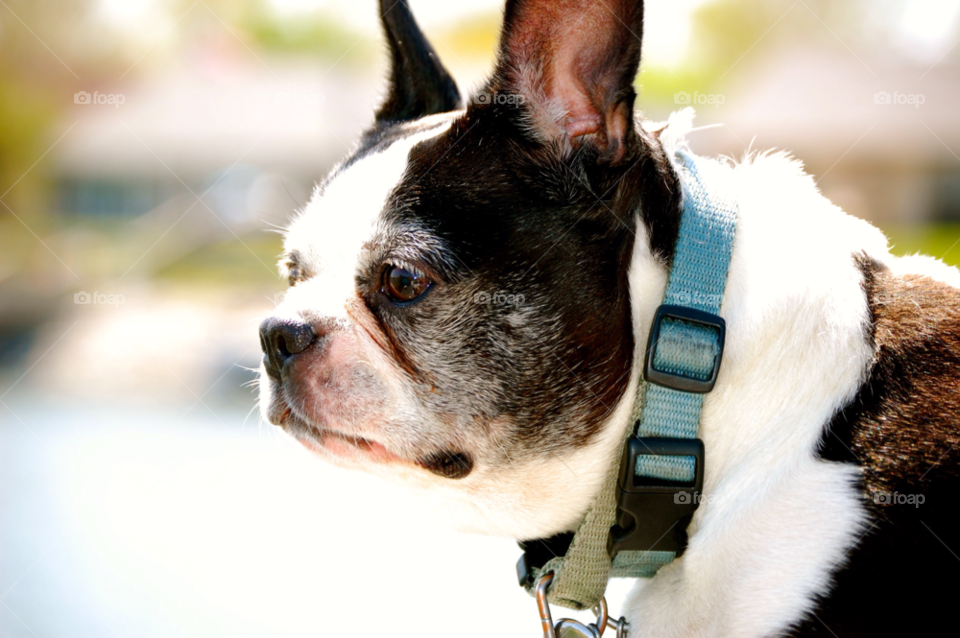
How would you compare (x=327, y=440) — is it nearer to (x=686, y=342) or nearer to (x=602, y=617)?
(x=602, y=617)

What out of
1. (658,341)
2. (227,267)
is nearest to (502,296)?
(658,341)

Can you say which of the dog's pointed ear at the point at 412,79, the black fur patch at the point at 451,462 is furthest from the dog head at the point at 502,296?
the dog's pointed ear at the point at 412,79

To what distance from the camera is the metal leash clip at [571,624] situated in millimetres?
1957

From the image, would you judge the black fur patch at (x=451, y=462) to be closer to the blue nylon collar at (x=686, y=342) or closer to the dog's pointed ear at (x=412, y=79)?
the blue nylon collar at (x=686, y=342)

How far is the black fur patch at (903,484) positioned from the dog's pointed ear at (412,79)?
1.71m

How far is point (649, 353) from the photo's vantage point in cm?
183

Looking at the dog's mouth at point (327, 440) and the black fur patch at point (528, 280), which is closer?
the black fur patch at point (528, 280)

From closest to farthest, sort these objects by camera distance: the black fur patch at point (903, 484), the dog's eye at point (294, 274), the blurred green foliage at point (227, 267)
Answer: the black fur patch at point (903, 484) → the dog's eye at point (294, 274) → the blurred green foliage at point (227, 267)

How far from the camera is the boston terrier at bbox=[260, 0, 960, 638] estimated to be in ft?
5.60

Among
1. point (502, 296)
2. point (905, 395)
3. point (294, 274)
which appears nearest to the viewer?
point (905, 395)

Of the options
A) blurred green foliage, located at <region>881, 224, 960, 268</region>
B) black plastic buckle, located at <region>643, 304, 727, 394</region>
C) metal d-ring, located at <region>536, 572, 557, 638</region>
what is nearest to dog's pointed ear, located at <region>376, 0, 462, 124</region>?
black plastic buckle, located at <region>643, 304, 727, 394</region>

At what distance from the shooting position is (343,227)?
7.23 ft

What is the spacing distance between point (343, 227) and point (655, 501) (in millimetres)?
1084

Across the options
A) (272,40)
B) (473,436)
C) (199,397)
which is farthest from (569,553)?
(272,40)
